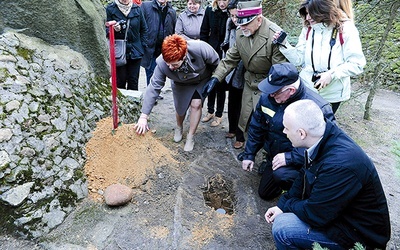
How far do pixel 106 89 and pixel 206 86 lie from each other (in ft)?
4.47

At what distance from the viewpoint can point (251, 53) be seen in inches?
131

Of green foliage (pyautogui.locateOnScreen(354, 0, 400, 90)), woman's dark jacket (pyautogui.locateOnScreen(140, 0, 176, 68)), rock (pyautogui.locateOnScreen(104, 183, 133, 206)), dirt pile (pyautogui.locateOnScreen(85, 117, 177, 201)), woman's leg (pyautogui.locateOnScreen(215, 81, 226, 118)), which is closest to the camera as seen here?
rock (pyautogui.locateOnScreen(104, 183, 133, 206))

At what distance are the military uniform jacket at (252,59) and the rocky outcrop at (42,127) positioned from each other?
146 centimetres

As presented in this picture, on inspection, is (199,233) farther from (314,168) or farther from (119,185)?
(314,168)

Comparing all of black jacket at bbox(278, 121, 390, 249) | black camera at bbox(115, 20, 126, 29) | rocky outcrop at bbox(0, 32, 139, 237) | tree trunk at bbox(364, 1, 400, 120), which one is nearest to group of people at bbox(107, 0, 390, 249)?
black jacket at bbox(278, 121, 390, 249)

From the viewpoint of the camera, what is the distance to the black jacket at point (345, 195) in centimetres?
188

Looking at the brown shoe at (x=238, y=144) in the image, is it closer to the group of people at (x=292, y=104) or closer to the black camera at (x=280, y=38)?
the group of people at (x=292, y=104)

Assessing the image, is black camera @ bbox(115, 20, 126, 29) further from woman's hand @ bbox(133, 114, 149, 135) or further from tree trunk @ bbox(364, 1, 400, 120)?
tree trunk @ bbox(364, 1, 400, 120)

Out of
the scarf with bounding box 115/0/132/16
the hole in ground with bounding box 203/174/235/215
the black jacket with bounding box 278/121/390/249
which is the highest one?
the scarf with bounding box 115/0/132/16

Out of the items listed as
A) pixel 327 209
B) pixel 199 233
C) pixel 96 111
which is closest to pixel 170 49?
pixel 96 111

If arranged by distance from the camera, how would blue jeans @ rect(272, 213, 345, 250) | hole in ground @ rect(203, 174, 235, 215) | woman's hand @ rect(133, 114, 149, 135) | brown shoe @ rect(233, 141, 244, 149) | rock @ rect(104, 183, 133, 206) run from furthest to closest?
brown shoe @ rect(233, 141, 244, 149) → woman's hand @ rect(133, 114, 149, 135) → hole in ground @ rect(203, 174, 235, 215) → rock @ rect(104, 183, 133, 206) → blue jeans @ rect(272, 213, 345, 250)

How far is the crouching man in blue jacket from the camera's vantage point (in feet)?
6.19

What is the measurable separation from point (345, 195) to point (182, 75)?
7.20 feet

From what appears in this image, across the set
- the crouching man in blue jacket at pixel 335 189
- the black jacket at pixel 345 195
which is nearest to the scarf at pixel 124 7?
the crouching man in blue jacket at pixel 335 189
